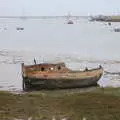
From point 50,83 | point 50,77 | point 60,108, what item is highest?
point 60,108

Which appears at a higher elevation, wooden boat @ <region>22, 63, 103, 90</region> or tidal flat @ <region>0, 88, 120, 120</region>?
tidal flat @ <region>0, 88, 120, 120</region>

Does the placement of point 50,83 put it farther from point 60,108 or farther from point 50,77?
point 60,108

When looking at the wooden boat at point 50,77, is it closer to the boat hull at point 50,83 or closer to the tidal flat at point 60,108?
the boat hull at point 50,83

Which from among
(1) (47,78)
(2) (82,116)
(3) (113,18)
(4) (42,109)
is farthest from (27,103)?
(3) (113,18)

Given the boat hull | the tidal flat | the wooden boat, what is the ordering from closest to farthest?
the tidal flat
the wooden boat
the boat hull

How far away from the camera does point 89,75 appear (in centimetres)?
2773

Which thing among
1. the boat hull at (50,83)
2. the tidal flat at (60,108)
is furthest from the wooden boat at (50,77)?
the tidal flat at (60,108)

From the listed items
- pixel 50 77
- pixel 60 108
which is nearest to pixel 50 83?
pixel 50 77

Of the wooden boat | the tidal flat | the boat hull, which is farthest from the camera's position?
the boat hull

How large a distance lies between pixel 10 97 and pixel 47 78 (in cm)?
1084

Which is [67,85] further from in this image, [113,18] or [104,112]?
[113,18]

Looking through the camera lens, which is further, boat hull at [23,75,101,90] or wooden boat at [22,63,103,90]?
boat hull at [23,75,101,90]

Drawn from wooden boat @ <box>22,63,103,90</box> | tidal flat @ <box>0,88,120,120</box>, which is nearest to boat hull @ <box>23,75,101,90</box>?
wooden boat @ <box>22,63,103,90</box>

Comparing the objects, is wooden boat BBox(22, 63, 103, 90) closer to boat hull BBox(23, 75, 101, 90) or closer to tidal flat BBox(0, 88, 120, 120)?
boat hull BBox(23, 75, 101, 90)
